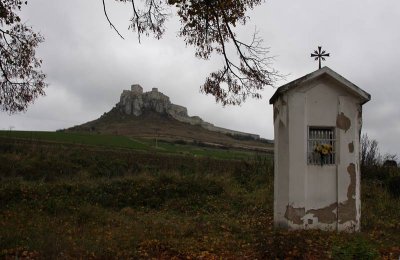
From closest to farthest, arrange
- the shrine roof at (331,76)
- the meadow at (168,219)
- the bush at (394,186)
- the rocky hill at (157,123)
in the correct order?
1. the meadow at (168,219)
2. the shrine roof at (331,76)
3. the bush at (394,186)
4. the rocky hill at (157,123)

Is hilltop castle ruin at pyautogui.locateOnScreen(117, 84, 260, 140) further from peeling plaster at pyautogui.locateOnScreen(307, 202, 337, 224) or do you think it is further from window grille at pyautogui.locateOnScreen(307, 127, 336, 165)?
peeling plaster at pyautogui.locateOnScreen(307, 202, 337, 224)

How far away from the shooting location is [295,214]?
1063 centimetres

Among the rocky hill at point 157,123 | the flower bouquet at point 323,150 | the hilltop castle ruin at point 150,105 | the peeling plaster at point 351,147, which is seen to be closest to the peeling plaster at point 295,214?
the flower bouquet at point 323,150

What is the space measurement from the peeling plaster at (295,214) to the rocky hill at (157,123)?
4210 centimetres

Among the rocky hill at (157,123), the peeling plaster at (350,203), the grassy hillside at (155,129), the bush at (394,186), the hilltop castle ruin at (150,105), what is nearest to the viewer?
the peeling plaster at (350,203)

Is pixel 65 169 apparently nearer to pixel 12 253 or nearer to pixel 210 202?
pixel 210 202

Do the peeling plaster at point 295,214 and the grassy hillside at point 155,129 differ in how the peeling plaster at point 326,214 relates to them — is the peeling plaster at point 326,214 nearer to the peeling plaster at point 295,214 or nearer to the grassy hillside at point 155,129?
the peeling plaster at point 295,214

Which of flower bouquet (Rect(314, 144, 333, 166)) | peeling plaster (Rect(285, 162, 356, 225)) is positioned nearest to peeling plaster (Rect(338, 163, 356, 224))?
peeling plaster (Rect(285, 162, 356, 225))

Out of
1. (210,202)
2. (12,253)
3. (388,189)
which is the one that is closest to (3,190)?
(210,202)

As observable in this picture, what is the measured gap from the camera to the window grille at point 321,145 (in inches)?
421

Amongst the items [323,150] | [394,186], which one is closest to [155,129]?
[394,186]

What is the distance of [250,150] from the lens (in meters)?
50.1

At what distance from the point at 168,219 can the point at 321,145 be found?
5392 millimetres

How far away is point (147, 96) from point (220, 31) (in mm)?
73406
